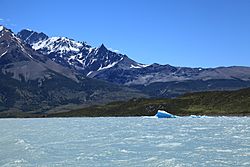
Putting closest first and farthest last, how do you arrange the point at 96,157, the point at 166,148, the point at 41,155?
the point at 96,157
the point at 41,155
the point at 166,148

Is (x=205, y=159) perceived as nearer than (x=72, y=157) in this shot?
Yes

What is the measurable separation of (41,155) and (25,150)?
6402mm

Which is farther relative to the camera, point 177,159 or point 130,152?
point 130,152

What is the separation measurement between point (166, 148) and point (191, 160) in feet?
35.4

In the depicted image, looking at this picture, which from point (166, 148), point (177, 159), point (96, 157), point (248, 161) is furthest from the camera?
point (166, 148)

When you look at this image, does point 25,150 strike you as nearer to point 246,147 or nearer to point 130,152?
point 130,152

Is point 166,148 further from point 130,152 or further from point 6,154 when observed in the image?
point 6,154

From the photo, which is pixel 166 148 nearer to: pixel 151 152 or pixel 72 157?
pixel 151 152

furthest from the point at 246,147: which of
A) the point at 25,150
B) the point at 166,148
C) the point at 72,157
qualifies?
the point at 25,150

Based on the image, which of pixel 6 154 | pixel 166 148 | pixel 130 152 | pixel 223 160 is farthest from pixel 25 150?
pixel 223 160

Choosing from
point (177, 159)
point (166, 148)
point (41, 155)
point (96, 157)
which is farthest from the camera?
point (166, 148)

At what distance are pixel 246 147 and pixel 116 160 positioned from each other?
17506 mm

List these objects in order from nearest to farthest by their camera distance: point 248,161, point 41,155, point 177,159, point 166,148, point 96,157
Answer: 1. point 248,161
2. point 177,159
3. point 96,157
4. point 41,155
5. point 166,148

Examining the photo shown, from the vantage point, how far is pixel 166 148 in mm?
47375
